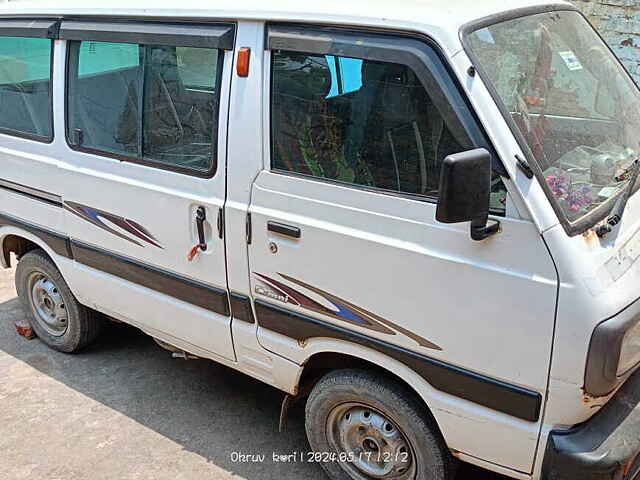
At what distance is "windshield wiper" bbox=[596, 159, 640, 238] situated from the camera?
238 centimetres

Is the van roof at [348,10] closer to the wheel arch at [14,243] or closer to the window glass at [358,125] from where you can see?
the window glass at [358,125]

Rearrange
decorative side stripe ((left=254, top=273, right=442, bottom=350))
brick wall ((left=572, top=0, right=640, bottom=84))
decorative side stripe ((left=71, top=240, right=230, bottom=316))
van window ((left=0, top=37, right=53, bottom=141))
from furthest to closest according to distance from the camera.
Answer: brick wall ((left=572, top=0, right=640, bottom=84)) → van window ((left=0, top=37, right=53, bottom=141)) → decorative side stripe ((left=71, top=240, right=230, bottom=316)) → decorative side stripe ((left=254, top=273, right=442, bottom=350))

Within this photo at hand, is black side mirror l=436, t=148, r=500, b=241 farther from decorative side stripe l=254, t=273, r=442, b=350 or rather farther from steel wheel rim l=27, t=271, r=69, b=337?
steel wheel rim l=27, t=271, r=69, b=337

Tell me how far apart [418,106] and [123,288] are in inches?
77.0

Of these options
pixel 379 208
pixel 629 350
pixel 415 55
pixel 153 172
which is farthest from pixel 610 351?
pixel 153 172

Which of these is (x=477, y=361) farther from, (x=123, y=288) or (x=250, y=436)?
(x=123, y=288)

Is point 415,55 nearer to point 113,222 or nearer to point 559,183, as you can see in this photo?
point 559,183

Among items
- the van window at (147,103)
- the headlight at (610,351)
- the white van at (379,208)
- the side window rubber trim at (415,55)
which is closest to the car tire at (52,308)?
the white van at (379,208)

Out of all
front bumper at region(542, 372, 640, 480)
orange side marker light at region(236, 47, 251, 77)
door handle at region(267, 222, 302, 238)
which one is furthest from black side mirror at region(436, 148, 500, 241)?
orange side marker light at region(236, 47, 251, 77)

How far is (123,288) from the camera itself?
3.65m

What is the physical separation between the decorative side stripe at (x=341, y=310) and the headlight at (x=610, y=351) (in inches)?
21.5

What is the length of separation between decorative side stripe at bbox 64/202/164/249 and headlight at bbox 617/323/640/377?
207 centimetres

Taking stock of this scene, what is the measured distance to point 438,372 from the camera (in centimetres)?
261

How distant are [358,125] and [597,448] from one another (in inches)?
56.5
